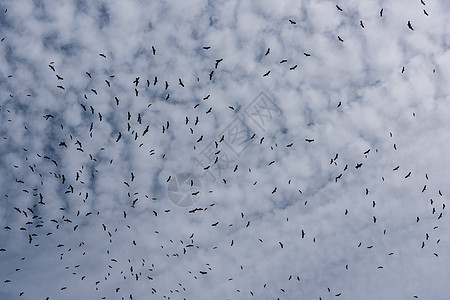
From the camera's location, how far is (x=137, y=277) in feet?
65.8

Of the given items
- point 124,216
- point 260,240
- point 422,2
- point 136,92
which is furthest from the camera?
point 260,240

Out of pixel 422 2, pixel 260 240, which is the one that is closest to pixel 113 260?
pixel 260 240

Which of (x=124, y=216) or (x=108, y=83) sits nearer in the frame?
(x=108, y=83)

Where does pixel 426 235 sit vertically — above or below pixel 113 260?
above

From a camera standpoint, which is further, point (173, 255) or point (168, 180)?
point (173, 255)

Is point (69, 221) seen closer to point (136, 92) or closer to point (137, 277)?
point (137, 277)

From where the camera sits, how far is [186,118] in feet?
56.3

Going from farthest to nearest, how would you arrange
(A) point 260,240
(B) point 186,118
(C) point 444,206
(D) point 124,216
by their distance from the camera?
(A) point 260,240 < (D) point 124,216 < (C) point 444,206 < (B) point 186,118

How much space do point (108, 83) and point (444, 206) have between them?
809 inches

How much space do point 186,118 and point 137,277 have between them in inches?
430

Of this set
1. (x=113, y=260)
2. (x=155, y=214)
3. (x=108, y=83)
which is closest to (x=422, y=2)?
(x=108, y=83)

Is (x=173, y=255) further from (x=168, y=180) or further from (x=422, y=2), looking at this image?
(x=422, y=2)

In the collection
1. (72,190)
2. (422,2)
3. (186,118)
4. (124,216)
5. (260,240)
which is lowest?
(260,240)

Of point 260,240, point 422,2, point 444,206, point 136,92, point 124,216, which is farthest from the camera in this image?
point 260,240
